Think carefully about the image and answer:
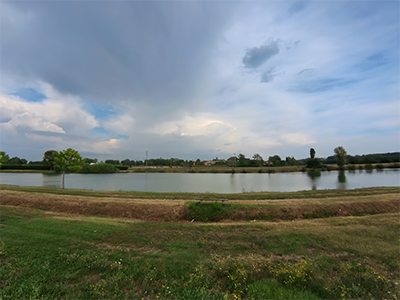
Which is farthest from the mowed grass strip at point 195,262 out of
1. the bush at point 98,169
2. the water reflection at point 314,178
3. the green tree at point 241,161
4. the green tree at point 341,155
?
the green tree at point 241,161

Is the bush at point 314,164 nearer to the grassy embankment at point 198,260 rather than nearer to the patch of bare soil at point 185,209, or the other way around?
the patch of bare soil at point 185,209

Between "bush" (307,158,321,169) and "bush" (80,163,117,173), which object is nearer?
"bush" (307,158,321,169)

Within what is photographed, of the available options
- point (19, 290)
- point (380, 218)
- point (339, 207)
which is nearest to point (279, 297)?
point (19, 290)

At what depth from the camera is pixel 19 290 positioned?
431cm

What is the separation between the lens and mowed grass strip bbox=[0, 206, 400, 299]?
14.9ft

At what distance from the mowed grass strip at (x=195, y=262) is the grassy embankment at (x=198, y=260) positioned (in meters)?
0.02

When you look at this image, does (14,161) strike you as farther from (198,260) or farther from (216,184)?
(198,260)

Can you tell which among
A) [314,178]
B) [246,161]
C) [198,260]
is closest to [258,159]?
[246,161]

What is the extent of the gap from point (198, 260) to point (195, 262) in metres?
0.17

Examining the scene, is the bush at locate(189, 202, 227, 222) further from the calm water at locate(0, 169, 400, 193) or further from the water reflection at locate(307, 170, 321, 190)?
the water reflection at locate(307, 170, 321, 190)

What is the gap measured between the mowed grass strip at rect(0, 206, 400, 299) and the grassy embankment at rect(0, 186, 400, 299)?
24mm

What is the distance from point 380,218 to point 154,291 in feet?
41.2

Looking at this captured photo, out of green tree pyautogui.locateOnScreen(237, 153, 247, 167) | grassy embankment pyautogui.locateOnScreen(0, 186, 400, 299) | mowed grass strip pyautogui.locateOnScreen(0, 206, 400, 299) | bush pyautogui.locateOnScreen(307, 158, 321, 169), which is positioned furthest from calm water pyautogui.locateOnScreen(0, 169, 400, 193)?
green tree pyautogui.locateOnScreen(237, 153, 247, 167)

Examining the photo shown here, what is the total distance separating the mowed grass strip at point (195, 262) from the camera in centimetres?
455
